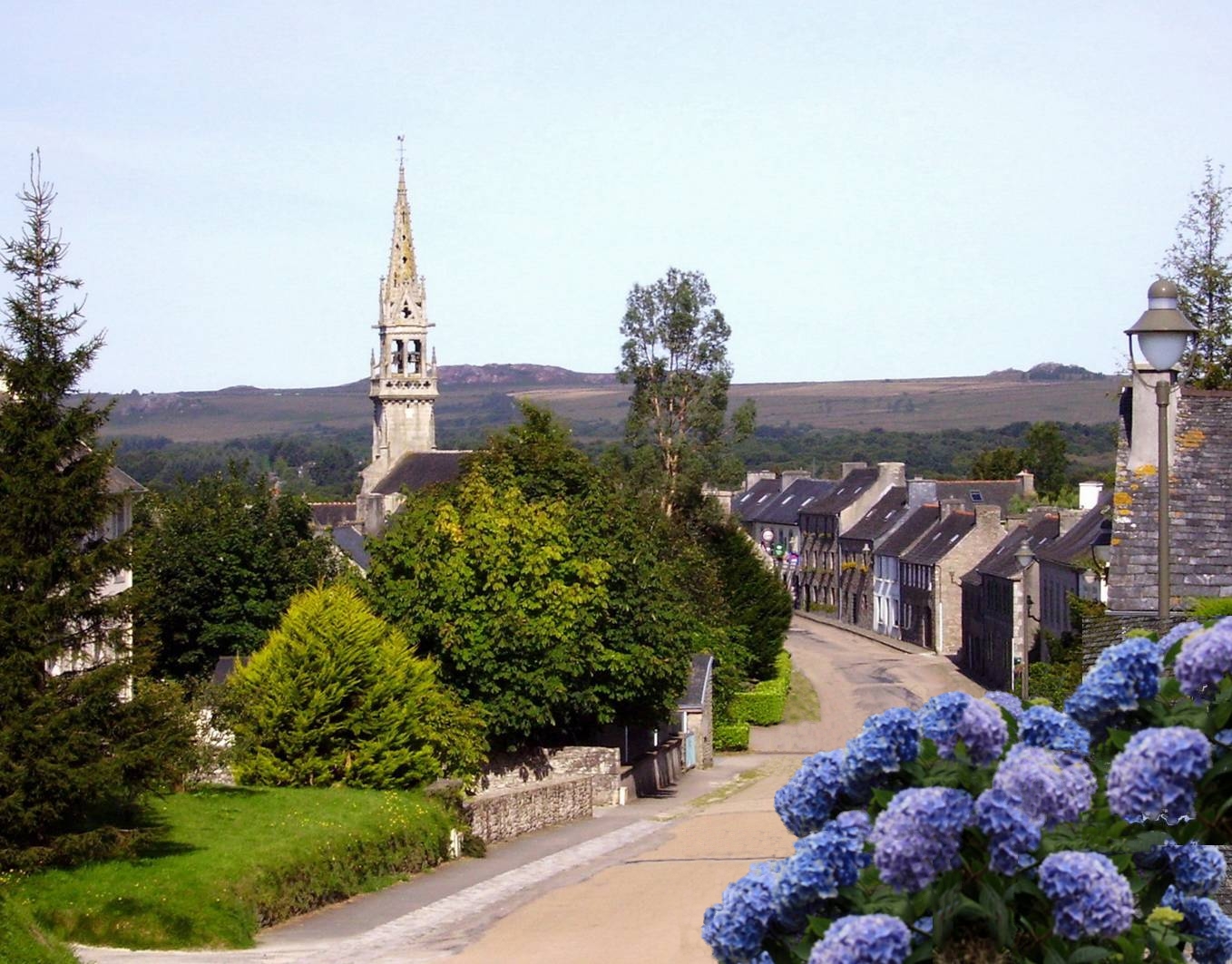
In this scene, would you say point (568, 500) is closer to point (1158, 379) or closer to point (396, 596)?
point (396, 596)

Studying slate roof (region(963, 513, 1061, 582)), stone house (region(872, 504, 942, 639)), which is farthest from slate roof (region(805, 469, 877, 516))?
slate roof (region(963, 513, 1061, 582))

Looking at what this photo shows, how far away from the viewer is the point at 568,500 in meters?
40.6

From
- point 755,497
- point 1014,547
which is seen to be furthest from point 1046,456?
point 1014,547

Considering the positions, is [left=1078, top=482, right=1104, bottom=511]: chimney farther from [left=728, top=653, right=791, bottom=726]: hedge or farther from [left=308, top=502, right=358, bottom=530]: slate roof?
[left=308, top=502, right=358, bottom=530]: slate roof

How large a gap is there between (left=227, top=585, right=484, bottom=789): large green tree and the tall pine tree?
817 cm

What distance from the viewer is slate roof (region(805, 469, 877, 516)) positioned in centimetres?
10169

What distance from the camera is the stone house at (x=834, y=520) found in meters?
100

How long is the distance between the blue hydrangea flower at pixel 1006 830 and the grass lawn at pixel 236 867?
11866mm

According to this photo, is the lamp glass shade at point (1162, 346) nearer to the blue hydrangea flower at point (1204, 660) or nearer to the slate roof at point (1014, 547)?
the blue hydrangea flower at point (1204, 660)

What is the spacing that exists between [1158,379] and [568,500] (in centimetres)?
2522

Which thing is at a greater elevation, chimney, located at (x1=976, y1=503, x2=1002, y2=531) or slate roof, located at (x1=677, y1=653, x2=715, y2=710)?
chimney, located at (x1=976, y1=503, x2=1002, y2=531)

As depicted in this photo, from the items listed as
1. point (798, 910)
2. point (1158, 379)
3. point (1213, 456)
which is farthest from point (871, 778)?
point (1213, 456)

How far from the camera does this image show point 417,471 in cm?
10125

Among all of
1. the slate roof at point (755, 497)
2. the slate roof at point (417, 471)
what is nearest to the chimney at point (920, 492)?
the slate roof at point (417, 471)
